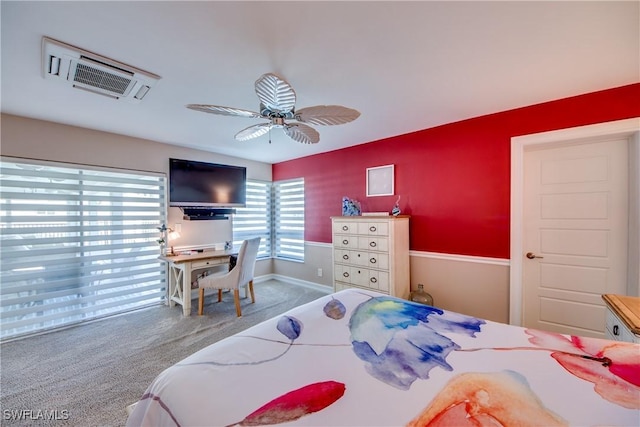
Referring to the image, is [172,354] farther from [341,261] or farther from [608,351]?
[608,351]

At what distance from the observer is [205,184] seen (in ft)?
13.3

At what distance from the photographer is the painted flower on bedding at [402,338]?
1.04 m

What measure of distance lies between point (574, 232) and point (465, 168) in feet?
3.74

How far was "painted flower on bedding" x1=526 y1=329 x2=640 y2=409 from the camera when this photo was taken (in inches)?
34.9

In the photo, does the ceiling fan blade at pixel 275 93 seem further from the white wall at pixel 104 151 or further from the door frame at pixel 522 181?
the white wall at pixel 104 151

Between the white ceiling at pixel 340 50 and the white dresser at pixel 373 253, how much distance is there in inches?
52.3

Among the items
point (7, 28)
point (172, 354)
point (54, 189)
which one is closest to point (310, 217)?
point (172, 354)

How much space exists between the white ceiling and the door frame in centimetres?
34

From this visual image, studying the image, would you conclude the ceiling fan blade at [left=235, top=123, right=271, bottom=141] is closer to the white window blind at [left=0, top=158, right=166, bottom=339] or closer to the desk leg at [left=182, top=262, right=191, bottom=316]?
the desk leg at [left=182, top=262, right=191, bottom=316]

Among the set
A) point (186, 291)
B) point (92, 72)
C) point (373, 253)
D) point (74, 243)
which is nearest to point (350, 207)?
point (373, 253)

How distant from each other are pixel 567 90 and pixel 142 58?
339cm

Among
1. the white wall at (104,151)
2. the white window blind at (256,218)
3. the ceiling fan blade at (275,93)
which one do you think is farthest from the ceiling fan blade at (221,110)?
the white window blind at (256,218)

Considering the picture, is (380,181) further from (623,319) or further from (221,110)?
(623,319)

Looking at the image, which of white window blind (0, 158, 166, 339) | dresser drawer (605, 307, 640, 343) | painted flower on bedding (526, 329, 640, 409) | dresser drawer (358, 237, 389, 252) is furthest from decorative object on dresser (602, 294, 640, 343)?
white window blind (0, 158, 166, 339)
